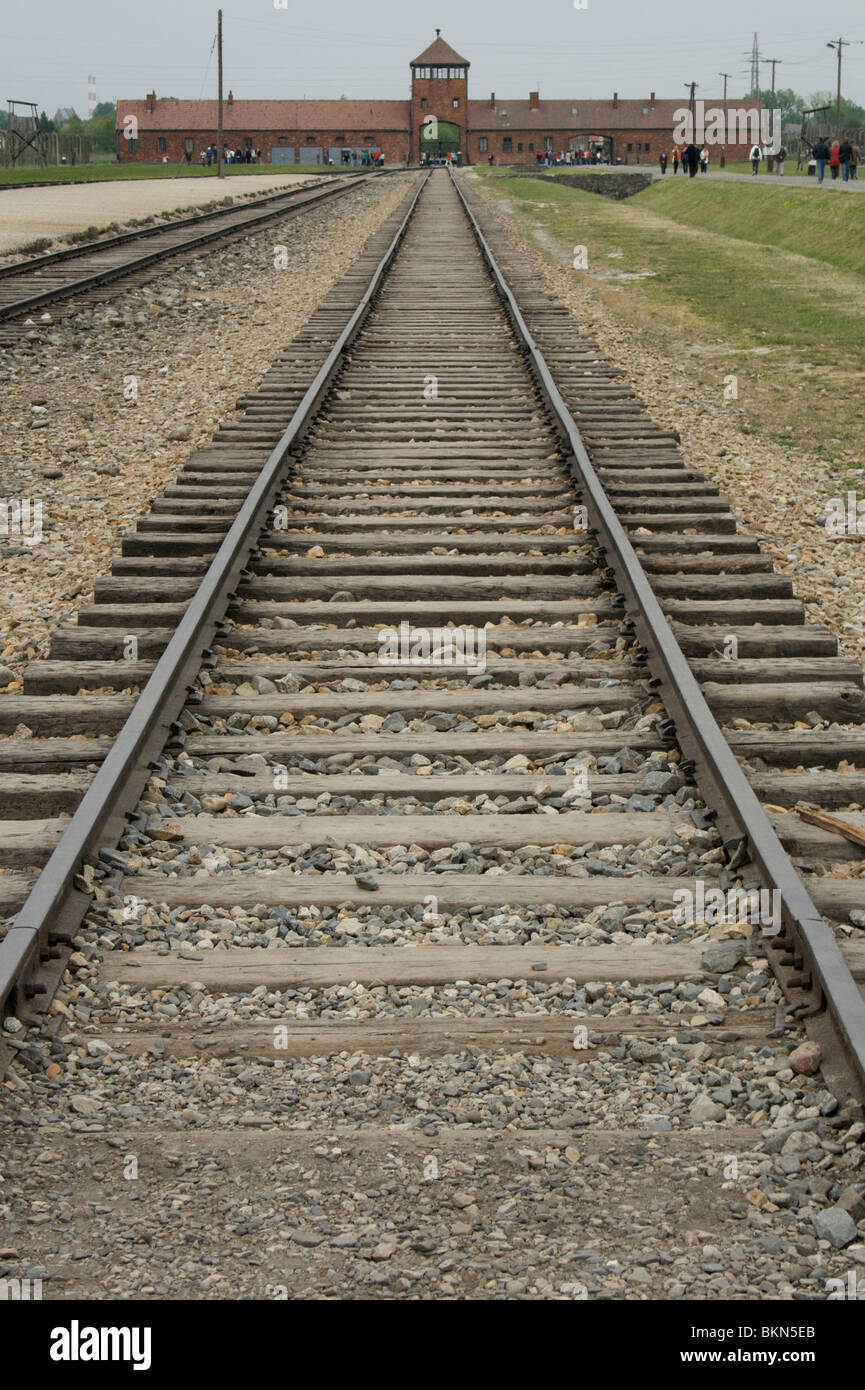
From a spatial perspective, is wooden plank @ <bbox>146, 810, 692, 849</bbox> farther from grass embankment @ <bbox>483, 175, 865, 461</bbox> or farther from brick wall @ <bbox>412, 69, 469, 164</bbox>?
brick wall @ <bbox>412, 69, 469, 164</bbox>

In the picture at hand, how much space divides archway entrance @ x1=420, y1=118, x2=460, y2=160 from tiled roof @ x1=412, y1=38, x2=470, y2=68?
5583 mm

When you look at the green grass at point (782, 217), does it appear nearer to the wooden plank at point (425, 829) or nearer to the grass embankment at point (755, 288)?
the grass embankment at point (755, 288)

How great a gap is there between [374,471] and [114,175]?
56.4 m

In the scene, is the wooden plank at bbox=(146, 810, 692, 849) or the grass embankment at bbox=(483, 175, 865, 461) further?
the grass embankment at bbox=(483, 175, 865, 461)

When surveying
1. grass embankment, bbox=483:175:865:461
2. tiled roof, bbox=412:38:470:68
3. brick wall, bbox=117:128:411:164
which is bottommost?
grass embankment, bbox=483:175:865:461

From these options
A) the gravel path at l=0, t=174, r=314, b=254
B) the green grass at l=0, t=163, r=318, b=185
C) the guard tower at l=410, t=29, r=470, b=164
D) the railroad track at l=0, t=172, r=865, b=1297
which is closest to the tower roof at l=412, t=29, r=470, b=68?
the guard tower at l=410, t=29, r=470, b=164

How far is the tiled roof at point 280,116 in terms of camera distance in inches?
4956

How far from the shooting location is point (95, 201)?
130ft

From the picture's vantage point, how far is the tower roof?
5074 inches

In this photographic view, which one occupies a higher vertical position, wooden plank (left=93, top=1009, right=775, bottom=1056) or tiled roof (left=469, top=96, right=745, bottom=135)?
tiled roof (left=469, top=96, right=745, bottom=135)

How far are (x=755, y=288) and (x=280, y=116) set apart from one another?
116 m

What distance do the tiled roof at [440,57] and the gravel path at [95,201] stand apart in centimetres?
7732

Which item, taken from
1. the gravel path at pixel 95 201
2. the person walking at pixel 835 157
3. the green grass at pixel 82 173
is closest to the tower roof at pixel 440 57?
the green grass at pixel 82 173

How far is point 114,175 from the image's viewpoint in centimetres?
6047
